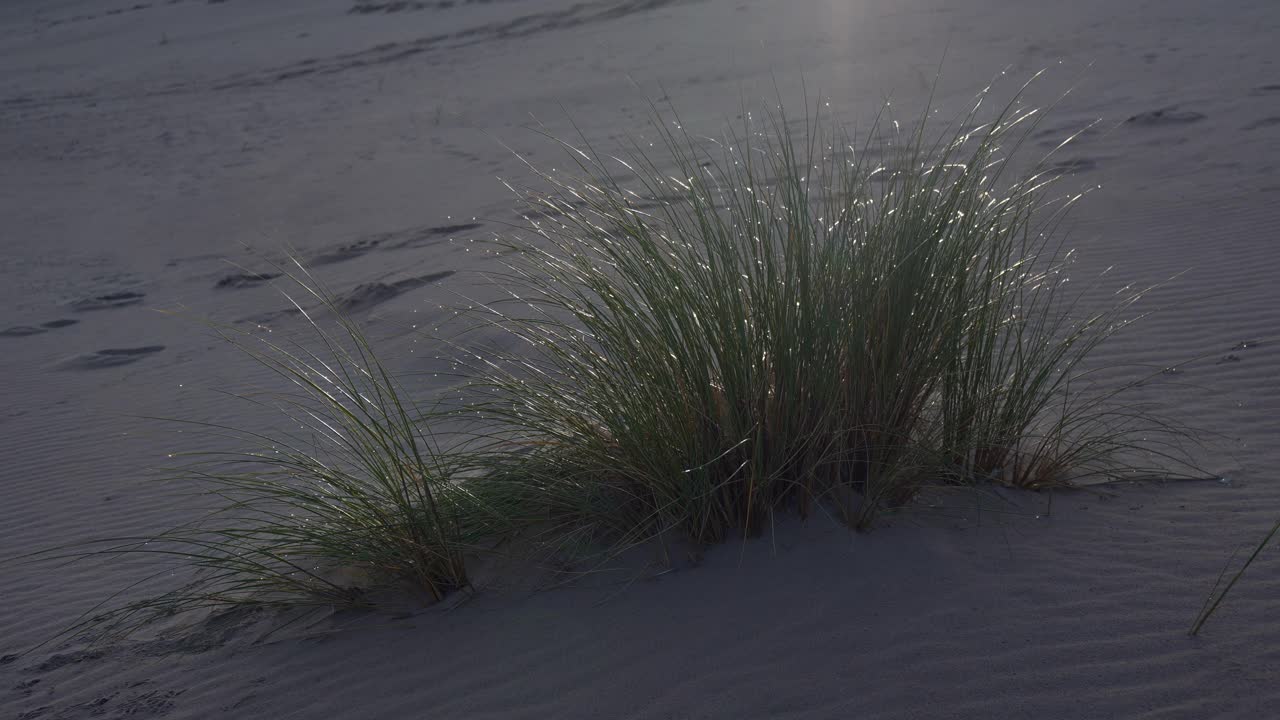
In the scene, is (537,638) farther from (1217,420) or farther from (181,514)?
(1217,420)

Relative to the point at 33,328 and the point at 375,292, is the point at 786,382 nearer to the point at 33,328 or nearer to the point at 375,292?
the point at 375,292

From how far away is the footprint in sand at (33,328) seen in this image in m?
7.20

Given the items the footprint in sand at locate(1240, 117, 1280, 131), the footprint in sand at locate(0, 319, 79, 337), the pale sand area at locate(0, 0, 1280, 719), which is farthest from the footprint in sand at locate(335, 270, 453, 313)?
the footprint in sand at locate(1240, 117, 1280, 131)

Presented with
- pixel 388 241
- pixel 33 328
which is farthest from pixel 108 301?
pixel 388 241

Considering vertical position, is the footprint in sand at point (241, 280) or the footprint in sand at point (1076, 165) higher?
the footprint in sand at point (241, 280)

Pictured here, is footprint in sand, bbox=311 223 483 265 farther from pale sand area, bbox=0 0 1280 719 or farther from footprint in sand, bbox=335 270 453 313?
footprint in sand, bbox=335 270 453 313

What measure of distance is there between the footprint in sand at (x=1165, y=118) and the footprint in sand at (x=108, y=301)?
8.71 m

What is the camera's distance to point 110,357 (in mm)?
6461

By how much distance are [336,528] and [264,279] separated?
5.10m

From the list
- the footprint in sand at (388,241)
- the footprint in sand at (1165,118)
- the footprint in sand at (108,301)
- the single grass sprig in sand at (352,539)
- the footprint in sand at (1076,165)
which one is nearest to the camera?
the single grass sprig in sand at (352,539)

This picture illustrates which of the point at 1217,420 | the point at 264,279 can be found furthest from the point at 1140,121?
the point at 264,279

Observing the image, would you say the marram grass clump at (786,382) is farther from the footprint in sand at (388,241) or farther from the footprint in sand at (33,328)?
the footprint in sand at (33,328)

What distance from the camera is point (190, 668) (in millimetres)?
2844

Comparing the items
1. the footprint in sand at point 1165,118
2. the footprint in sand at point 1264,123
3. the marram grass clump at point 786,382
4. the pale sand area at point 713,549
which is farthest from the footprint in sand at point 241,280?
the footprint in sand at point 1264,123
